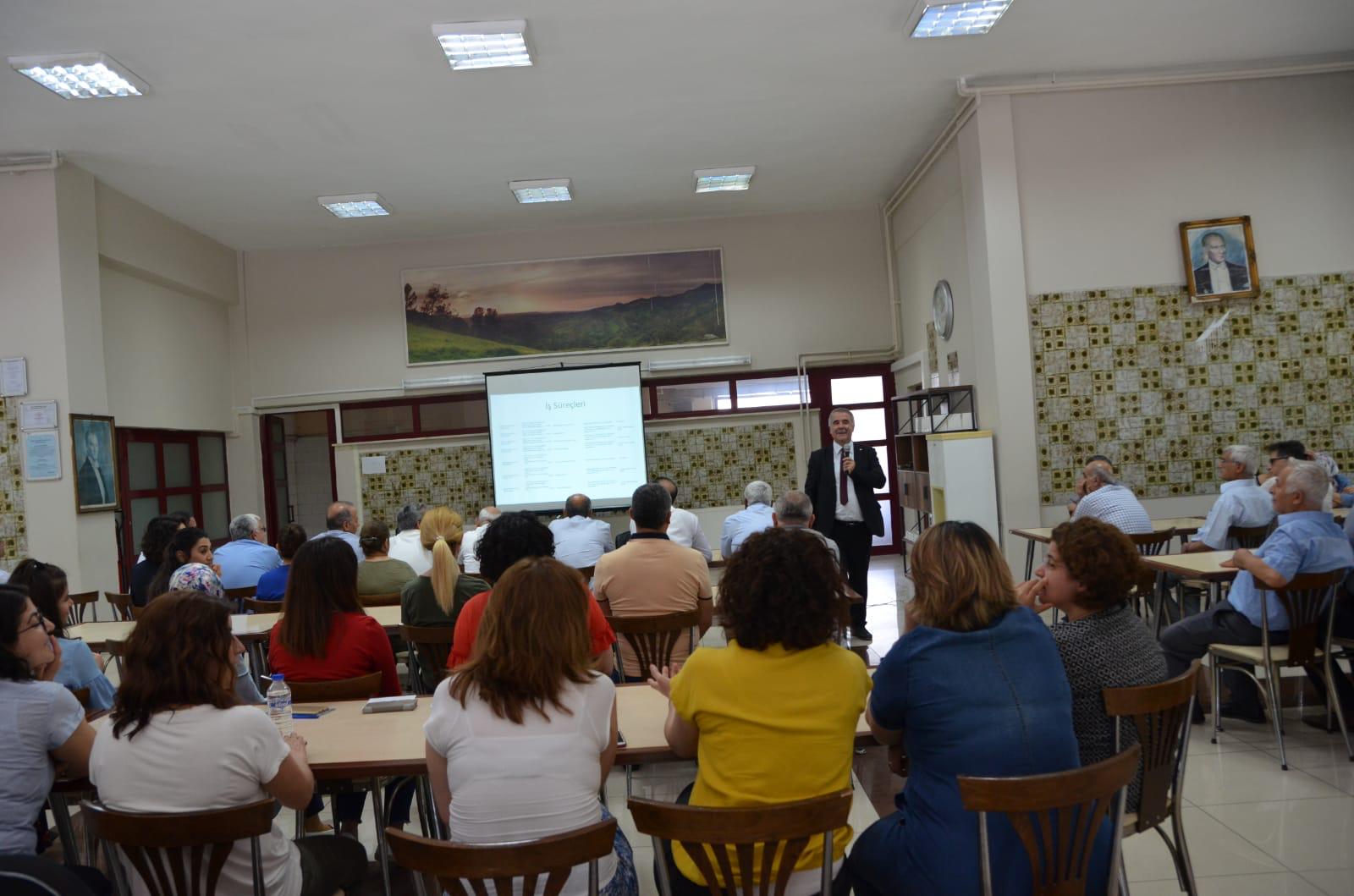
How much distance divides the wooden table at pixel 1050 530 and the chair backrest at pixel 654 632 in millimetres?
2954

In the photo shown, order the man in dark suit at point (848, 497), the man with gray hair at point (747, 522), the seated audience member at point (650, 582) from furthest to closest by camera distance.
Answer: the man in dark suit at point (848, 497), the man with gray hair at point (747, 522), the seated audience member at point (650, 582)

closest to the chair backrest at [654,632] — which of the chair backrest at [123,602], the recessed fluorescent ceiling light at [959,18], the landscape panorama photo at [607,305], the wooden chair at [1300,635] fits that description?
the wooden chair at [1300,635]

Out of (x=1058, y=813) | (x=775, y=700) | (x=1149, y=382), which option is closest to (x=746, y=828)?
(x=775, y=700)

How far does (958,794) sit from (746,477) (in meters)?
8.75

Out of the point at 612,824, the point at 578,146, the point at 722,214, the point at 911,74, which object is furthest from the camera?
the point at 722,214

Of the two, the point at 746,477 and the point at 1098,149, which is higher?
the point at 1098,149

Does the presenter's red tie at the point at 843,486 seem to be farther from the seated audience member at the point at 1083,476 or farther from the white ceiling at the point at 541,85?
the white ceiling at the point at 541,85

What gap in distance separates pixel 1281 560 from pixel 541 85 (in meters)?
5.45

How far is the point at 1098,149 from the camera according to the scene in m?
7.44

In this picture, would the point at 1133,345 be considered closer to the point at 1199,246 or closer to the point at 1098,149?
the point at 1199,246

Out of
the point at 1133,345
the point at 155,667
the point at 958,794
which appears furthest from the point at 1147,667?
the point at 1133,345

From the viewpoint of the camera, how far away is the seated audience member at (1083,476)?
246 inches

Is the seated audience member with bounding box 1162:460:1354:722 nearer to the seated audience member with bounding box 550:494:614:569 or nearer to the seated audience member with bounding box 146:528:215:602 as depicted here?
the seated audience member with bounding box 550:494:614:569

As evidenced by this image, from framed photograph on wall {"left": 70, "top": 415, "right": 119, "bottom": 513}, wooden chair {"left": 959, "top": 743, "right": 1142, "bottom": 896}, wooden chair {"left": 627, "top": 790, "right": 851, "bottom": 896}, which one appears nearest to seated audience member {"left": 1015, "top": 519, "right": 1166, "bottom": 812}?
wooden chair {"left": 959, "top": 743, "right": 1142, "bottom": 896}
